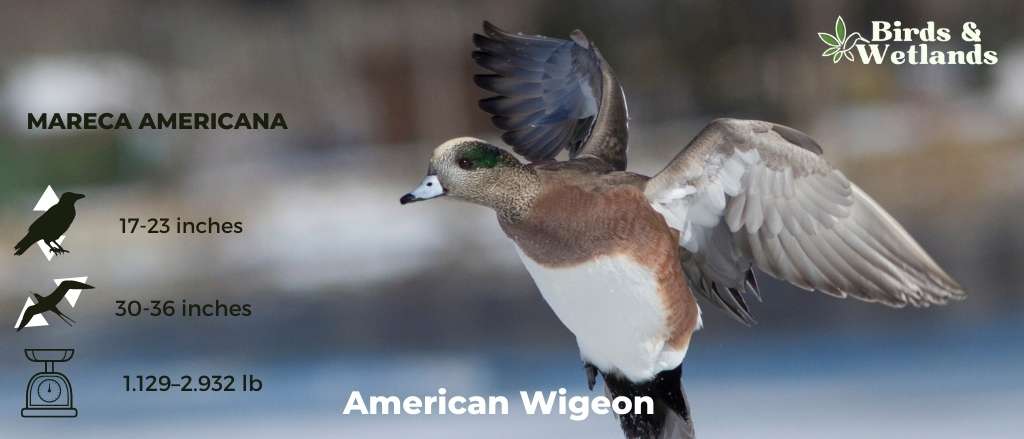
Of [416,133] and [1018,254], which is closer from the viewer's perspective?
[1018,254]

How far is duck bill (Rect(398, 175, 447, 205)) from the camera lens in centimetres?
108

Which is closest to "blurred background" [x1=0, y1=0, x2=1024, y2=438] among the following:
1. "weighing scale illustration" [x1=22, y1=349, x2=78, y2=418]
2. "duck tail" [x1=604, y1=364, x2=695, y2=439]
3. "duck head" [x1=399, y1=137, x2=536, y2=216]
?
"weighing scale illustration" [x1=22, y1=349, x2=78, y2=418]

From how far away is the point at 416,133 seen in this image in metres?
3.27

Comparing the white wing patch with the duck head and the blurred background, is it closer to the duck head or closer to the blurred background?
the duck head

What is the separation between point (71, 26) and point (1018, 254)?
7.83 ft

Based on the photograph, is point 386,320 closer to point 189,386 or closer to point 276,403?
point 276,403

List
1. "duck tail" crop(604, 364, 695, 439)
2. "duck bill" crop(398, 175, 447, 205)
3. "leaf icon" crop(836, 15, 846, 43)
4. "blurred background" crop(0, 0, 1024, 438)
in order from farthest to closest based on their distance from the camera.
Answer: "blurred background" crop(0, 0, 1024, 438) < "leaf icon" crop(836, 15, 846, 43) < "duck tail" crop(604, 364, 695, 439) < "duck bill" crop(398, 175, 447, 205)

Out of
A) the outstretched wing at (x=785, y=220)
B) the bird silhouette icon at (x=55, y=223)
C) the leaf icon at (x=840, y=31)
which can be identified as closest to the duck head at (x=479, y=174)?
the outstretched wing at (x=785, y=220)

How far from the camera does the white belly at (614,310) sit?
1.16m

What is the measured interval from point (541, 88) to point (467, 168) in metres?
0.33

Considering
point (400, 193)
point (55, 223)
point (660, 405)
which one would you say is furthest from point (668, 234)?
point (400, 193)

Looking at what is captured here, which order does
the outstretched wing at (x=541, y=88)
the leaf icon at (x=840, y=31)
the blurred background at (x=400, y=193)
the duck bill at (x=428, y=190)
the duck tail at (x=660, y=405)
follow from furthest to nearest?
the blurred background at (x=400, y=193), the leaf icon at (x=840, y=31), the outstretched wing at (x=541, y=88), the duck tail at (x=660, y=405), the duck bill at (x=428, y=190)

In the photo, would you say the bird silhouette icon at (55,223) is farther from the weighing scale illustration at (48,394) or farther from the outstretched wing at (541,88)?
the outstretched wing at (541,88)

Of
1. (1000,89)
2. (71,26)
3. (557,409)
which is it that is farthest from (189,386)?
(1000,89)
